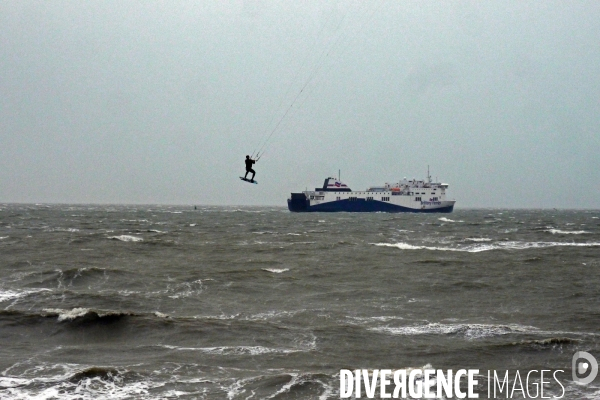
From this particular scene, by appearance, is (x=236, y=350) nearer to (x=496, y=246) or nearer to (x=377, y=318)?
(x=377, y=318)

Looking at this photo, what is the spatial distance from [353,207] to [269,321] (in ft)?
386

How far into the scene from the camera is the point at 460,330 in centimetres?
1744

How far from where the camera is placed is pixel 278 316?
19391 mm

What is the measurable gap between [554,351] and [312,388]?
22.1 ft

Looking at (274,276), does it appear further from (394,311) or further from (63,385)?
(63,385)

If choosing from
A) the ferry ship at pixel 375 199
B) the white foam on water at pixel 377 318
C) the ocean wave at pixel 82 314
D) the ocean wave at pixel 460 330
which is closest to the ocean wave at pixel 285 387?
the ocean wave at pixel 460 330

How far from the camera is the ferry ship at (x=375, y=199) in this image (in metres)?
134

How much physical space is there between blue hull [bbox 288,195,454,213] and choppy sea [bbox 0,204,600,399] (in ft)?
318

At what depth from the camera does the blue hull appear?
441 feet

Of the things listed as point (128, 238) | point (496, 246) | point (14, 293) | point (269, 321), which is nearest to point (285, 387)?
point (269, 321)

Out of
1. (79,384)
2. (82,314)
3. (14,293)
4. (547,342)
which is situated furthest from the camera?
(14,293)

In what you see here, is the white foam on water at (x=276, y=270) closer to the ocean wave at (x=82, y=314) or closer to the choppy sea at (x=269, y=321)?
the choppy sea at (x=269, y=321)

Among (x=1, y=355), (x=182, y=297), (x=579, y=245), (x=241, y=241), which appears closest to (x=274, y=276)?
(x=182, y=297)

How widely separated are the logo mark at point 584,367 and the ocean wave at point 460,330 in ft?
8.75
